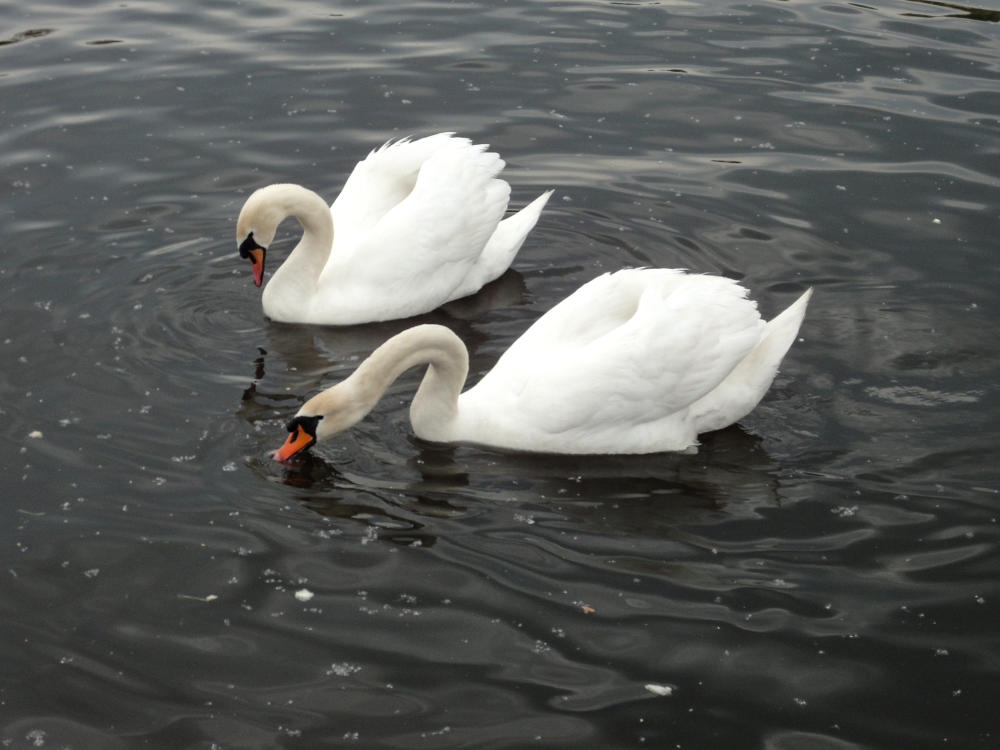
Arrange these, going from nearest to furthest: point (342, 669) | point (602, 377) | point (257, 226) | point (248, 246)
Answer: point (342, 669)
point (602, 377)
point (257, 226)
point (248, 246)

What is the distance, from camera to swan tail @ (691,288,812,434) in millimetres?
9508

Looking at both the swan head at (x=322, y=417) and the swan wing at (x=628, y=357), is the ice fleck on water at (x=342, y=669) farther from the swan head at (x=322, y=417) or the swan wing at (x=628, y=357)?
the swan wing at (x=628, y=357)

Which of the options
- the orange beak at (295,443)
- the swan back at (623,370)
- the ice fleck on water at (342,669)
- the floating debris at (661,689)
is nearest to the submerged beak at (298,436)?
the orange beak at (295,443)

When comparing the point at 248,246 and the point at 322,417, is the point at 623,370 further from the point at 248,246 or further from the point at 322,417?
the point at 248,246

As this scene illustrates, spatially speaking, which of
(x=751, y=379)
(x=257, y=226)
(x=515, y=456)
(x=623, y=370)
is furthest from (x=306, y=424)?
(x=751, y=379)

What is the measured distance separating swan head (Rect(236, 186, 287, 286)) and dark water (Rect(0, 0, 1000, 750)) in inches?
18.4

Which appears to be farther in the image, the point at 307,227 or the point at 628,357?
the point at 307,227

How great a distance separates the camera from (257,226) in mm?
11172

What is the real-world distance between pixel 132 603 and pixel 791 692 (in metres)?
3.72

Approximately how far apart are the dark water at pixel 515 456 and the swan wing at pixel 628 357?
41 centimetres

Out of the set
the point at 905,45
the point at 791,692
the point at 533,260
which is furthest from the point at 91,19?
the point at 791,692

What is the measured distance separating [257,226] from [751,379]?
4260 millimetres

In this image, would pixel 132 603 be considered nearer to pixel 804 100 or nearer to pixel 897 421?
pixel 897 421

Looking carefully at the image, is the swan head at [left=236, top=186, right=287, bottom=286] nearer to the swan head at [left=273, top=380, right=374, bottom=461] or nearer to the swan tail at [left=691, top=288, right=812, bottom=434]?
the swan head at [left=273, top=380, right=374, bottom=461]
